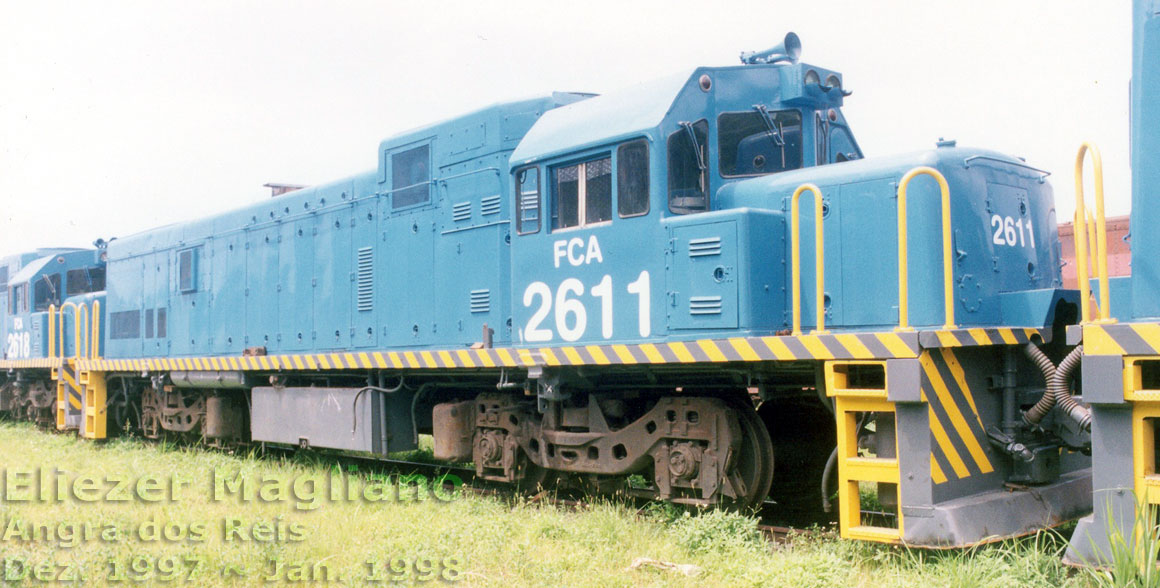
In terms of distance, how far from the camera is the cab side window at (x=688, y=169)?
7.10 meters

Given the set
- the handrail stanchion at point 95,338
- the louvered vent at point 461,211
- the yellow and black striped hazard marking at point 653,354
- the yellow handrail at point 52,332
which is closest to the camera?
the yellow and black striped hazard marking at point 653,354

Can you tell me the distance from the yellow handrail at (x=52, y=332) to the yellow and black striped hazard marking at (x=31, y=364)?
105mm

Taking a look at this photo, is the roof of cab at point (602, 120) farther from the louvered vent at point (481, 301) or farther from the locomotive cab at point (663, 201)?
the louvered vent at point (481, 301)

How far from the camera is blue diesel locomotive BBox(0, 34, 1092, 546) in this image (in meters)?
6.09

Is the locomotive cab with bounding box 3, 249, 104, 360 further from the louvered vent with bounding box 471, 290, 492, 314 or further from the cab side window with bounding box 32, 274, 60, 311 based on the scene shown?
the louvered vent with bounding box 471, 290, 492, 314

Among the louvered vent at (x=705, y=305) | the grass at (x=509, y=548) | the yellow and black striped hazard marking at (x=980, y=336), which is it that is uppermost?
the louvered vent at (x=705, y=305)

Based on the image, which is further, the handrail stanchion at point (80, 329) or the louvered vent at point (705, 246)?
the handrail stanchion at point (80, 329)

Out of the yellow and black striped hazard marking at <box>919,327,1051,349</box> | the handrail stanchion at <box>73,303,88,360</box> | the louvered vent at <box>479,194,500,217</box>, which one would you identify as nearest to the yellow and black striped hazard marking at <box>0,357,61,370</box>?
the handrail stanchion at <box>73,303,88,360</box>

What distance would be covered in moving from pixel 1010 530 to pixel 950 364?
3.62 ft

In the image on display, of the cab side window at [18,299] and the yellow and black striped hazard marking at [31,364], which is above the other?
the cab side window at [18,299]

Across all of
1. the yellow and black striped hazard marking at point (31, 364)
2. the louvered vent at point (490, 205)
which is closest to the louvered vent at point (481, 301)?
the louvered vent at point (490, 205)

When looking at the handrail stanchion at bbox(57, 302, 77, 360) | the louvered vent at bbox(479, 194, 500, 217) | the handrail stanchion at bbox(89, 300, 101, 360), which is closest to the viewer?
the louvered vent at bbox(479, 194, 500, 217)

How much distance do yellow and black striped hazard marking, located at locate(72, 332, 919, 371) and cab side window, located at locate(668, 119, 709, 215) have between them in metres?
1.07

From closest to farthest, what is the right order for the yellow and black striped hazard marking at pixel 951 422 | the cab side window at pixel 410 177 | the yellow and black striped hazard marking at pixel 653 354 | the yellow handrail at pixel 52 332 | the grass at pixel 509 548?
the grass at pixel 509 548 < the yellow and black striped hazard marking at pixel 951 422 < the yellow and black striped hazard marking at pixel 653 354 < the cab side window at pixel 410 177 < the yellow handrail at pixel 52 332
